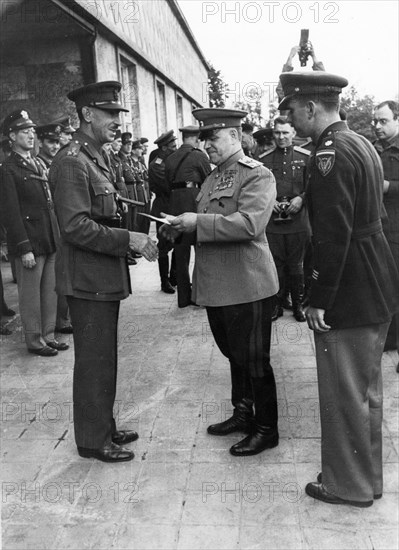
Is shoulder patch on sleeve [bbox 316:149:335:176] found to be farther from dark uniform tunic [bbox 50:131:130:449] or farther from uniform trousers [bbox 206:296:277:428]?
dark uniform tunic [bbox 50:131:130:449]

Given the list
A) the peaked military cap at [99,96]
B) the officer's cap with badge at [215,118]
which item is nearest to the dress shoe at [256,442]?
the officer's cap with badge at [215,118]

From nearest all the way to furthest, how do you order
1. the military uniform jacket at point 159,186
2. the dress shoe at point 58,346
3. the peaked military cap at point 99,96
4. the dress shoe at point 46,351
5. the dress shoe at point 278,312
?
the peaked military cap at point 99,96 → the dress shoe at point 46,351 → the dress shoe at point 58,346 → the dress shoe at point 278,312 → the military uniform jacket at point 159,186

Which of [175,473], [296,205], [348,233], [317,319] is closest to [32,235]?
[296,205]

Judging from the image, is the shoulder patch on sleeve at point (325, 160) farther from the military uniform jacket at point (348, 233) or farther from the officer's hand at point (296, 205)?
the officer's hand at point (296, 205)

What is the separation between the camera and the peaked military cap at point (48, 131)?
6.03m

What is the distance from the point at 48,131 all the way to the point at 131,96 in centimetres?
901

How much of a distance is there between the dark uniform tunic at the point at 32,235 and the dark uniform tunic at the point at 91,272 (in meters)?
2.10

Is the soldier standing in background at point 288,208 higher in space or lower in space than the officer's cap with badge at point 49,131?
lower

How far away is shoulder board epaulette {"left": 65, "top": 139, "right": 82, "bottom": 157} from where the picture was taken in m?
3.16

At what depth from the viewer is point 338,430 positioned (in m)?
2.88

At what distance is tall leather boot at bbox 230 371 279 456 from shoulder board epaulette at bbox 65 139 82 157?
1.66 meters

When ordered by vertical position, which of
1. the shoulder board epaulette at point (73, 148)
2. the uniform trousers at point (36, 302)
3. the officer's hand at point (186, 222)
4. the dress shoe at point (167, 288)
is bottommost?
the dress shoe at point (167, 288)

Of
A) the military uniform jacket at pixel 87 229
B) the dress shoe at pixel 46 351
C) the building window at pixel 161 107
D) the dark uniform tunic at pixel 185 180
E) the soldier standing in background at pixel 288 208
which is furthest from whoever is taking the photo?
the building window at pixel 161 107

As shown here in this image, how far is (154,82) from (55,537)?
53.7ft
